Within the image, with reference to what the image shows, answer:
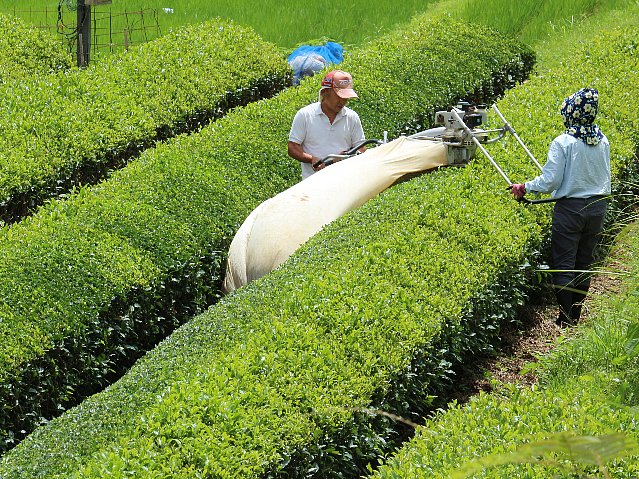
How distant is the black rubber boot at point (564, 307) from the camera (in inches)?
279

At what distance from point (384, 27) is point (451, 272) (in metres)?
11.0

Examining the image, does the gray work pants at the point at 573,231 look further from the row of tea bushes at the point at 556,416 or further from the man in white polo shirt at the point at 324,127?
the man in white polo shirt at the point at 324,127

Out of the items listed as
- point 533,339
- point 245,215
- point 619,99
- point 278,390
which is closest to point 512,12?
point 619,99

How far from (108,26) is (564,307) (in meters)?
13.5

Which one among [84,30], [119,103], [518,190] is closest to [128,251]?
[518,190]

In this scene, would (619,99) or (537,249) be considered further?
(619,99)

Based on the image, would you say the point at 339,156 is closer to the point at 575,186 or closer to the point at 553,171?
the point at 553,171

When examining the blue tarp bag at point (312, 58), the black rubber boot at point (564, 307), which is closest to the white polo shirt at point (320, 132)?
the black rubber boot at point (564, 307)

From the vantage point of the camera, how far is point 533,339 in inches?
286

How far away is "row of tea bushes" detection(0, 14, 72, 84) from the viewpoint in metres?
13.4

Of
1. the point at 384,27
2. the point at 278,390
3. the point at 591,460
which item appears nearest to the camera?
the point at 591,460

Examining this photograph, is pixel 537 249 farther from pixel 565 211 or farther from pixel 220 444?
pixel 220 444

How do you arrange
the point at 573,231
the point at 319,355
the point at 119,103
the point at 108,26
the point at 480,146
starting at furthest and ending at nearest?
the point at 108,26 < the point at 119,103 < the point at 480,146 < the point at 573,231 < the point at 319,355

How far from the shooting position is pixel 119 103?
1129cm
